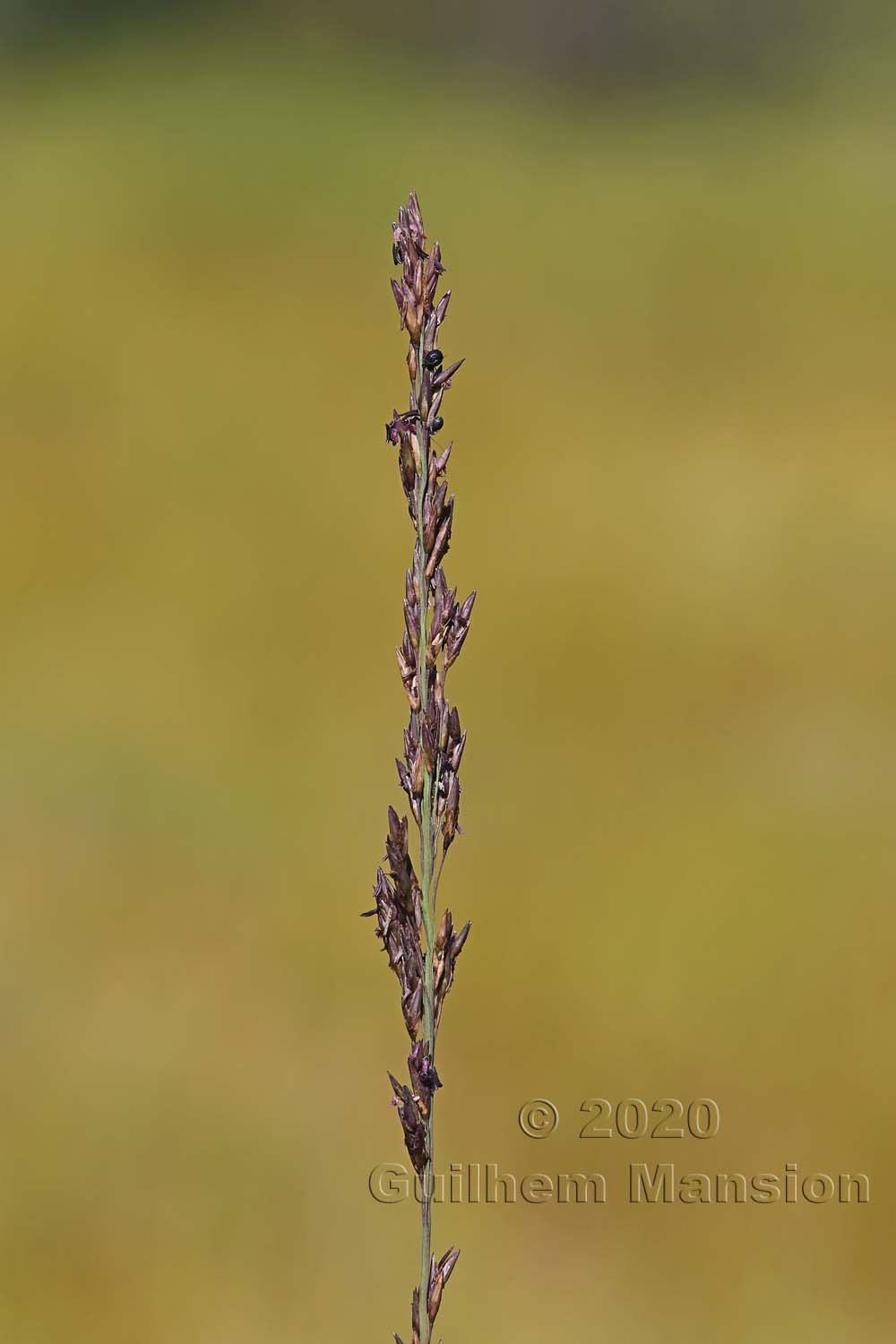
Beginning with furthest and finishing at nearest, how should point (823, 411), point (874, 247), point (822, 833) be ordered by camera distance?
1. point (874, 247)
2. point (823, 411)
3. point (822, 833)

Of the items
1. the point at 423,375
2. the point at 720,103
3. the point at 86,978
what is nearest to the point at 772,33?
the point at 720,103

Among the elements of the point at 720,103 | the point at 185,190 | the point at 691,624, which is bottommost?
the point at 691,624

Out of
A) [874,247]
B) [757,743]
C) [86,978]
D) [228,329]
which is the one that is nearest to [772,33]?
[874,247]

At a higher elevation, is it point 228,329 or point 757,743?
point 228,329

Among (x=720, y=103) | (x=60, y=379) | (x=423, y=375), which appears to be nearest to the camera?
(x=423, y=375)

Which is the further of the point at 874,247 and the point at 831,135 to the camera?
the point at 831,135

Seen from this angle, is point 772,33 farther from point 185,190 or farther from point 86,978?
point 86,978

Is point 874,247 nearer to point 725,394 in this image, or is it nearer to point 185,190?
point 725,394
